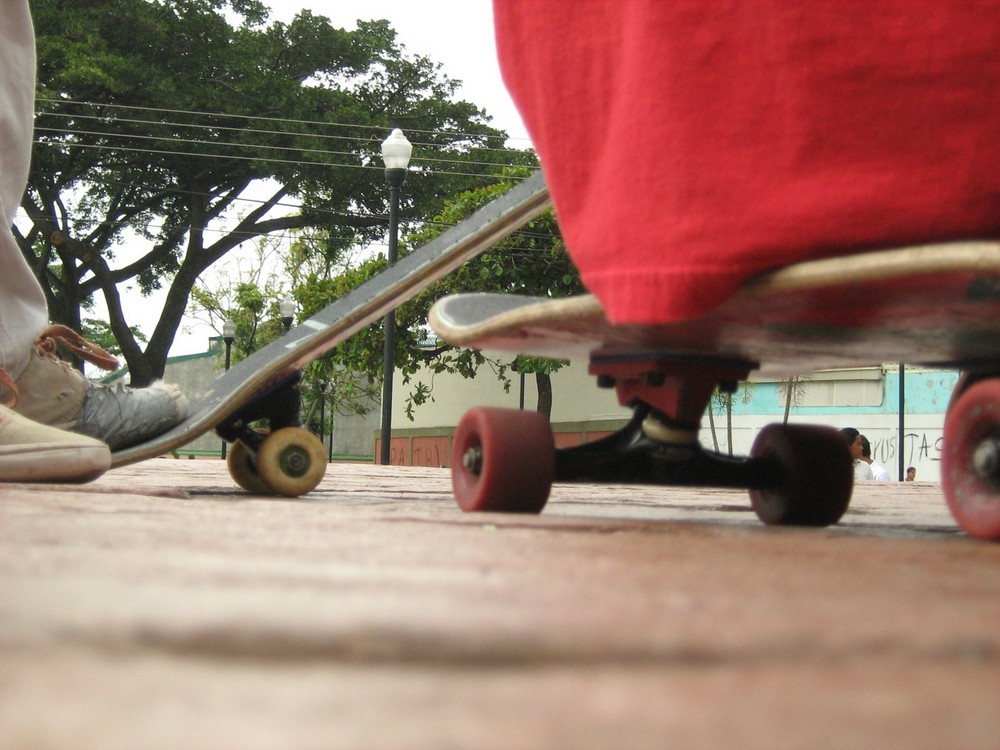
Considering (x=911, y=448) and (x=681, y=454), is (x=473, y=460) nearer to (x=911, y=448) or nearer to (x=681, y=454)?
(x=681, y=454)

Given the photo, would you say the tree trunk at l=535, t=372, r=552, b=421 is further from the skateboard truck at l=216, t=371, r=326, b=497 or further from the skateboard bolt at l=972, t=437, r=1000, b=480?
the skateboard bolt at l=972, t=437, r=1000, b=480

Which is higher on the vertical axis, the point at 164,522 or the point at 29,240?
the point at 29,240

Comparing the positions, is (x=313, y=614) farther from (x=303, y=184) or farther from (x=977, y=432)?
(x=303, y=184)

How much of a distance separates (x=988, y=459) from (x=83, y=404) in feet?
5.54

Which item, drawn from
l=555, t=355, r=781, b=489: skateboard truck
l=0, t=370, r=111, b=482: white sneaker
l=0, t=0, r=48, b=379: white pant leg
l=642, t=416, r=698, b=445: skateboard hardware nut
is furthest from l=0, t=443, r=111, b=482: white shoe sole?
l=642, t=416, r=698, b=445: skateboard hardware nut

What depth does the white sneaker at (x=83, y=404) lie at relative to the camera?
218 centimetres

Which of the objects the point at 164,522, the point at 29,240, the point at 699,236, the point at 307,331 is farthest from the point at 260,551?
the point at 29,240

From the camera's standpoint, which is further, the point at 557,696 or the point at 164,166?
the point at 164,166

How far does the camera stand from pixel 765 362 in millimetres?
1803

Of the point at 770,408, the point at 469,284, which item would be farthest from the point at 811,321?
the point at 770,408

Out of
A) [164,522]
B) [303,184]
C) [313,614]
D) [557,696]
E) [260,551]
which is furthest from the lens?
[303,184]

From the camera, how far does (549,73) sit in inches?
57.7

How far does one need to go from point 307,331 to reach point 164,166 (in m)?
22.3

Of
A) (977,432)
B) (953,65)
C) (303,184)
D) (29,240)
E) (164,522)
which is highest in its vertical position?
(303,184)
